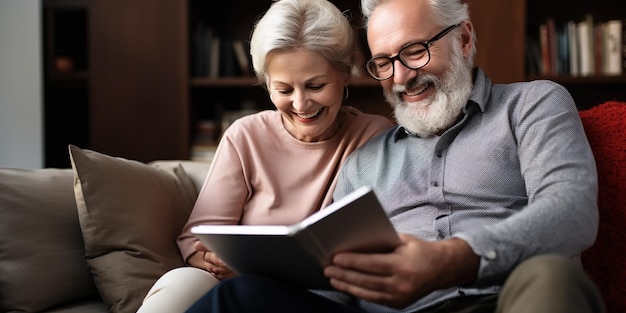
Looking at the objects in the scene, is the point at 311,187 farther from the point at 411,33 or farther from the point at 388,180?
the point at 411,33

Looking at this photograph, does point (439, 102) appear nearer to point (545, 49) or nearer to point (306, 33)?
point (306, 33)

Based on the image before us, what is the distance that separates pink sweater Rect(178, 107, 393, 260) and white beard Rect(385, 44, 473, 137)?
0.21 metres

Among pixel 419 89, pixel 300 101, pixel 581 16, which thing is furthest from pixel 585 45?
pixel 300 101

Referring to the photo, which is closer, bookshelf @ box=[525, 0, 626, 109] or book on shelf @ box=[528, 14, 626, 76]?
book on shelf @ box=[528, 14, 626, 76]

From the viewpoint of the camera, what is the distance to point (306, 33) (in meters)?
1.59

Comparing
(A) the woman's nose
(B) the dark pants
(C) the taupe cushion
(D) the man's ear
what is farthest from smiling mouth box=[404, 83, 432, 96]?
(C) the taupe cushion

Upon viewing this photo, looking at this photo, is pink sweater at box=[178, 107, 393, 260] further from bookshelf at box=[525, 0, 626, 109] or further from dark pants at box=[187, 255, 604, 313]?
bookshelf at box=[525, 0, 626, 109]

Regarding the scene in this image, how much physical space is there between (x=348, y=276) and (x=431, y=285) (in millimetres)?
125

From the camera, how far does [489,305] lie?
1.21 meters

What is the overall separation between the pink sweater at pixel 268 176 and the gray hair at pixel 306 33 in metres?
0.15

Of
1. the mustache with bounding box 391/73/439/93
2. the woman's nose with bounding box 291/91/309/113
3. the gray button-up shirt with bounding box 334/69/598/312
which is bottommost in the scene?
the gray button-up shirt with bounding box 334/69/598/312

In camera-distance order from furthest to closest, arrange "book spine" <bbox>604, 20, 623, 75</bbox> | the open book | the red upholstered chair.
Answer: "book spine" <bbox>604, 20, 623, 75</bbox> → the red upholstered chair → the open book

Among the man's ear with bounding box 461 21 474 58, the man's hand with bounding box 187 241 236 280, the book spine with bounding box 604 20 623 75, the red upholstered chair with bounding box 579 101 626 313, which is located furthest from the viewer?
the book spine with bounding box 604 20 623 75

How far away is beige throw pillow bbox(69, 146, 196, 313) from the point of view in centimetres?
152
